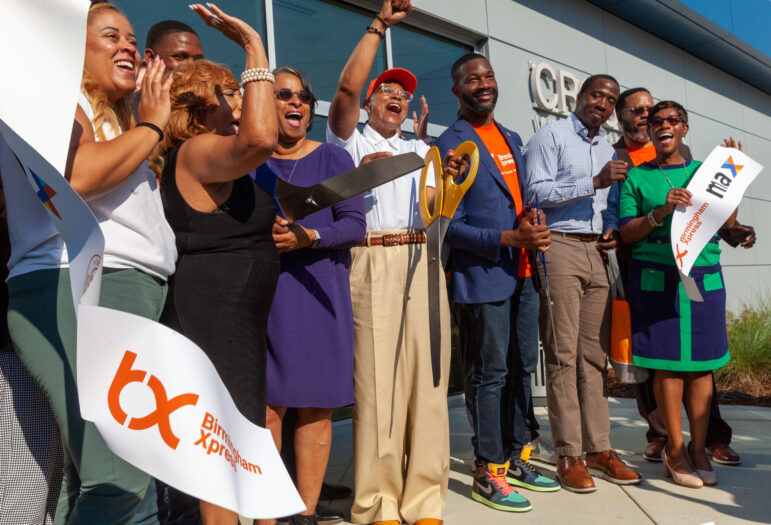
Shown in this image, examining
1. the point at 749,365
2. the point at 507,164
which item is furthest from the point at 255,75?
the point at 749,365

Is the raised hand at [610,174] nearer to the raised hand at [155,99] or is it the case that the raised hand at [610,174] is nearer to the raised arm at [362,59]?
the raised arm at [362,59]

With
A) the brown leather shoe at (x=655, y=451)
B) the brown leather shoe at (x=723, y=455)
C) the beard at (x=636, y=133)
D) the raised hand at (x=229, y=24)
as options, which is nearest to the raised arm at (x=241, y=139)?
the raised hand at (x=229, y=24)

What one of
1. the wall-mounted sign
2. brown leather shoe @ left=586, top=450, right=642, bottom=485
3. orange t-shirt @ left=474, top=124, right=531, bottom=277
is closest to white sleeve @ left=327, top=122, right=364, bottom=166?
orange t-shirt @ left=474, top=124, right=531, bottom=277

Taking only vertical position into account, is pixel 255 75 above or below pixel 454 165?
above

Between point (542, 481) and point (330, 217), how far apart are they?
1.86 meters

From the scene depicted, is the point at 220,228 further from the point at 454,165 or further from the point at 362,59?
the point at 454,165

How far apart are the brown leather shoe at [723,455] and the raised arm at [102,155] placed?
142 inches

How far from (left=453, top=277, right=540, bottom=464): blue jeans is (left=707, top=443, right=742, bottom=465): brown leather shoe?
3.99ft

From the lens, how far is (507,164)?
348cm

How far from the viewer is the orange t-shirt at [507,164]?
3.44 meters

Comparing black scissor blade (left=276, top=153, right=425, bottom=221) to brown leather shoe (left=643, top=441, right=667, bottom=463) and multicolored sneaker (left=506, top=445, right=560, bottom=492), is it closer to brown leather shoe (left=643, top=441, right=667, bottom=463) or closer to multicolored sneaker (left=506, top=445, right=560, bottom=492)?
multicolored sneaker (left=506, top=445, right=560, bottom=492)

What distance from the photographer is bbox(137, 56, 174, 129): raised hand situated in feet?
6.04

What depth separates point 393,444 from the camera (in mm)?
2924

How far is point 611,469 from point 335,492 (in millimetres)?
1502
